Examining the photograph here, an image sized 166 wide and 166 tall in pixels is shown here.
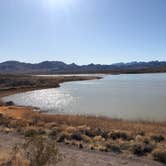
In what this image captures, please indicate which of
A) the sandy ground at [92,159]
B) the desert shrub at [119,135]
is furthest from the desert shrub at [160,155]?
the desert shrub at [119,135]

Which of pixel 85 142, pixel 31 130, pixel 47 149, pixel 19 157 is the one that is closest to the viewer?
pixel 47 149

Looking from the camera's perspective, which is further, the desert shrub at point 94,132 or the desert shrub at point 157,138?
the desert shrub at point 94,132

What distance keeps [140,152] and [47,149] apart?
560cm

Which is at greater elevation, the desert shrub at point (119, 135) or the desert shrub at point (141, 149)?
the desert shrub at point (141, 149)

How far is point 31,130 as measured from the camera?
55.9 feet

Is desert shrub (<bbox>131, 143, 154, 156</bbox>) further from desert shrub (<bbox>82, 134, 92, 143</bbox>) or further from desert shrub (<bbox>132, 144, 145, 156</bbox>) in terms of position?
desert shrub (<bbox>82, 134, 92, 143</bbox>)

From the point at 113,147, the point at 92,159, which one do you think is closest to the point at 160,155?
the point at 113,147

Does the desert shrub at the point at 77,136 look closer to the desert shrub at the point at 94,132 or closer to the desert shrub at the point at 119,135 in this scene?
the desert shrub at the point at 94,132

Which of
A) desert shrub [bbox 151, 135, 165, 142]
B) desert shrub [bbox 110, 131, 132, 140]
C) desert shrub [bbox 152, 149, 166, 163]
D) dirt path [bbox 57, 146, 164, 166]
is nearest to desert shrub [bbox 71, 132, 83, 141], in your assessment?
desert shrub [bbox 110, 131, 132, 140]

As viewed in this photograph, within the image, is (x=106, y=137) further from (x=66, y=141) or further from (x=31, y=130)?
(x=31, y=130)

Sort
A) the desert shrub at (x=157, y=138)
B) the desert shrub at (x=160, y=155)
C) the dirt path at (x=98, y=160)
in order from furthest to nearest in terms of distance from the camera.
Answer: the desert shrub at (x=157, y=138) → the desert shrub at (x=160, y=155) → the dirt path at (x=98, y=160)

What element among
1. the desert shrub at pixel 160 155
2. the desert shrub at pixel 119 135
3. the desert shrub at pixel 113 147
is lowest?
the desert shrub at pixel 119 135

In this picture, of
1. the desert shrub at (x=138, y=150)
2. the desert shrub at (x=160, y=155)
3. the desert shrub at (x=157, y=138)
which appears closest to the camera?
the desert shrub at (x=160, y=155)

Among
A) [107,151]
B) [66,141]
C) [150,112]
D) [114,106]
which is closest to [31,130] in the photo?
[66,141]
